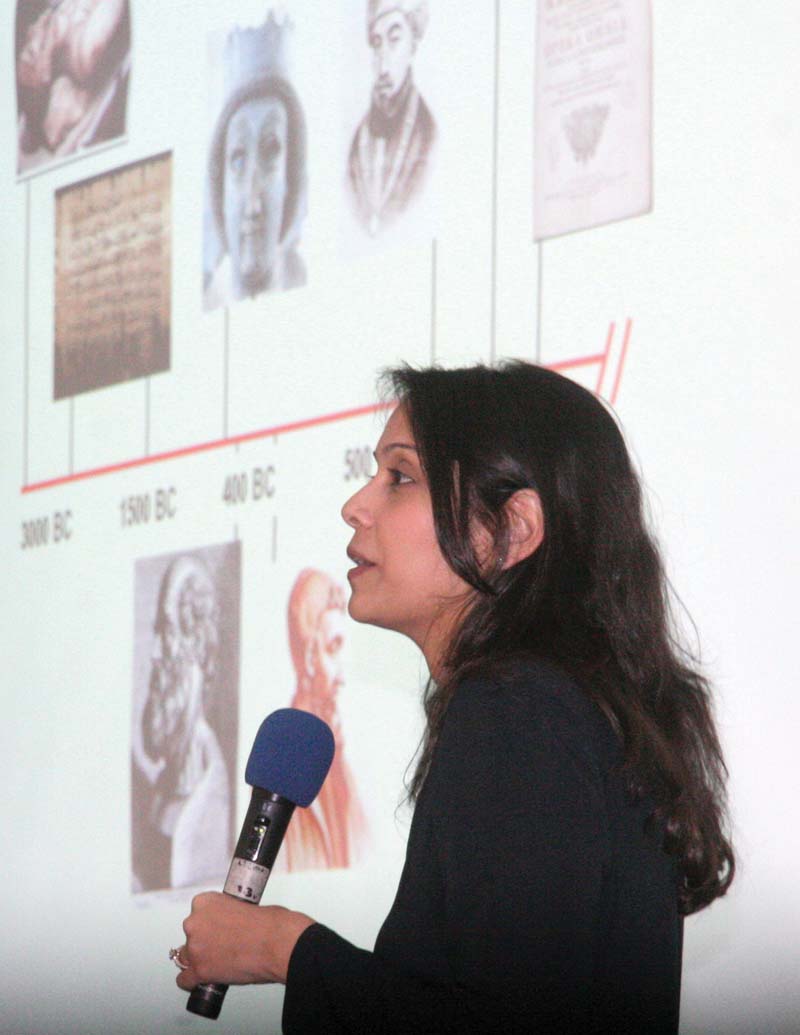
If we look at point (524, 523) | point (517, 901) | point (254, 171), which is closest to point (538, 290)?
point (254, 171)

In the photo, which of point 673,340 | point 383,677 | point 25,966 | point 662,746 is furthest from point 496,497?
point 25,966

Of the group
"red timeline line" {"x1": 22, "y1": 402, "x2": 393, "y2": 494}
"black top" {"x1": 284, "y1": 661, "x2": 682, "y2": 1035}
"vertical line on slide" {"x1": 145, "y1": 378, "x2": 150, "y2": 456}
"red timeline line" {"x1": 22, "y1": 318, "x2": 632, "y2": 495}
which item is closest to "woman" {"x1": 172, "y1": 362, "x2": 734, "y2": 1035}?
"black top" {"x1": 284, "y1": 661, "x2": 682, "y2": 1035}

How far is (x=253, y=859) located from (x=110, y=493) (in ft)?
4.26

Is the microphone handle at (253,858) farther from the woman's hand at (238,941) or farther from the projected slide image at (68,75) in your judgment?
the projected slide image at (68,75)

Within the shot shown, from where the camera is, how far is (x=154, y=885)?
2305 millimetres

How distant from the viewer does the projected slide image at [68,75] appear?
101 inches

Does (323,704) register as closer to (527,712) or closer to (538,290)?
(538,290)

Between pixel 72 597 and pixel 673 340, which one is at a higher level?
pixel 673 340

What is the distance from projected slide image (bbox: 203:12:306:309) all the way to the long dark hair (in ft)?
3.07

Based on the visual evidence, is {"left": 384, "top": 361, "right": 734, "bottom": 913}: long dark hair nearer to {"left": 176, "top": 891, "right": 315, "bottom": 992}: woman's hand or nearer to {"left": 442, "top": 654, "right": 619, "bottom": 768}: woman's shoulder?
{"left": 442, "top": 654, "right": 619, "bottom": 768}: woman's shoulder

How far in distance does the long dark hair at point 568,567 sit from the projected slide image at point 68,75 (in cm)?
139

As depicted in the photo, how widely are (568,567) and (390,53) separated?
3.48ft

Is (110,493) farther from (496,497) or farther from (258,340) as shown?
(496,497)

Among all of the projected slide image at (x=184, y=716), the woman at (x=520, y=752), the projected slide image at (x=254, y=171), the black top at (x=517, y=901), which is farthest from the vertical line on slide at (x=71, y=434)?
the black top at (x=517, y=901)
